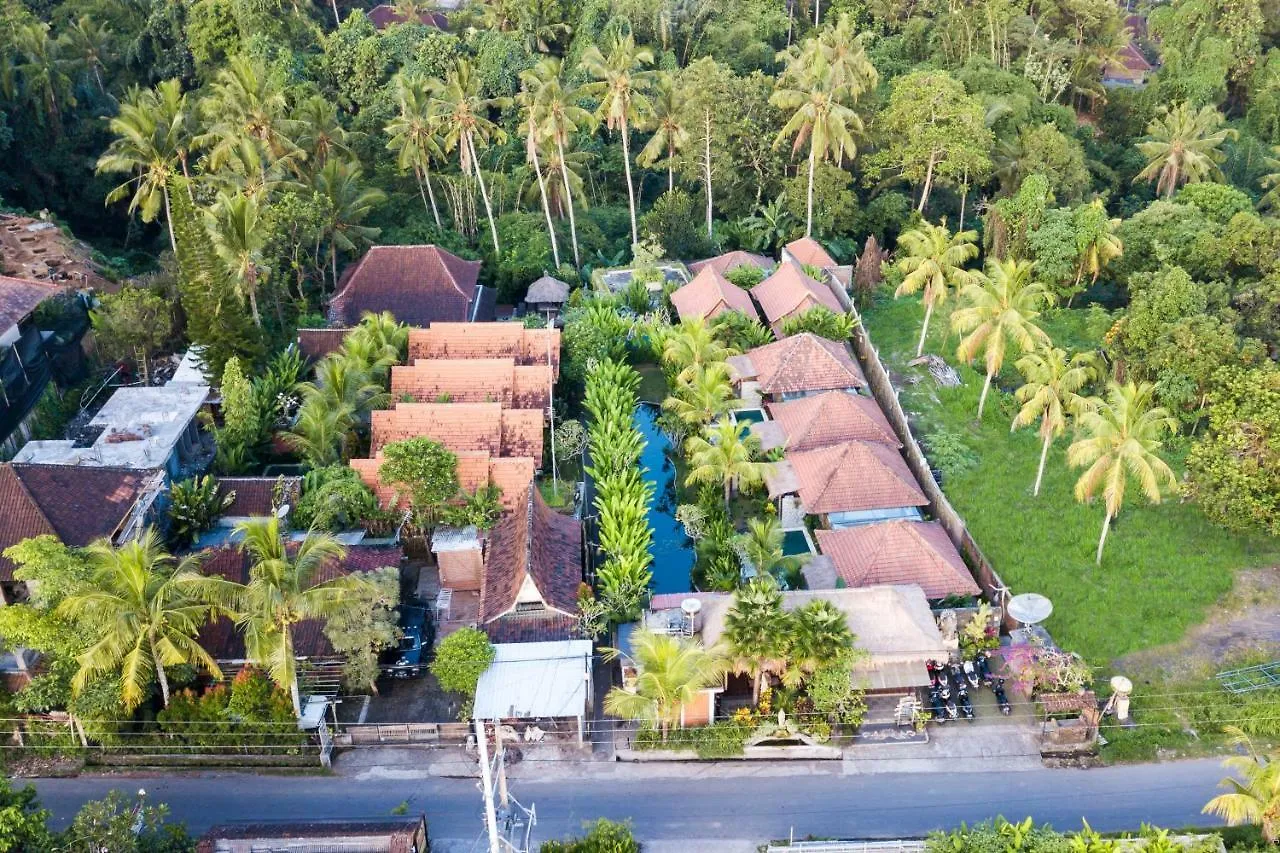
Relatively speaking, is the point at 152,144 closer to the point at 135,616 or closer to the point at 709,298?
the point at 709,298

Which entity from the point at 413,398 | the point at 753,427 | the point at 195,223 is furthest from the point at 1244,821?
the point at 195,223

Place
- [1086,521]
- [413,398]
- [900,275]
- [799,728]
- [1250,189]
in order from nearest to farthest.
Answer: [799,728], [1086,521], [413,398], [900,275], [1250,189]

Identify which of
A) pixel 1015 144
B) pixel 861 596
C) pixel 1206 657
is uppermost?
pixel 1015 144

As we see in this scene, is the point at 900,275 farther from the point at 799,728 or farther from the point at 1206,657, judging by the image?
the point at 799,728

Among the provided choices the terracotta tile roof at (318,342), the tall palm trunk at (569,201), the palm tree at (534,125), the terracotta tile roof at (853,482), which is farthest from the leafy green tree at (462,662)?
the tall palm trunk at (569,201)

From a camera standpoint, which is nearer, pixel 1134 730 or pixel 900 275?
pixel 1134 730

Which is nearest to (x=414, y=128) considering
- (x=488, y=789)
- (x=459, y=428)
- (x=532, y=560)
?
(x=459, y=428)

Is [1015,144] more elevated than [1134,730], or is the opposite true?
[1015,144]
